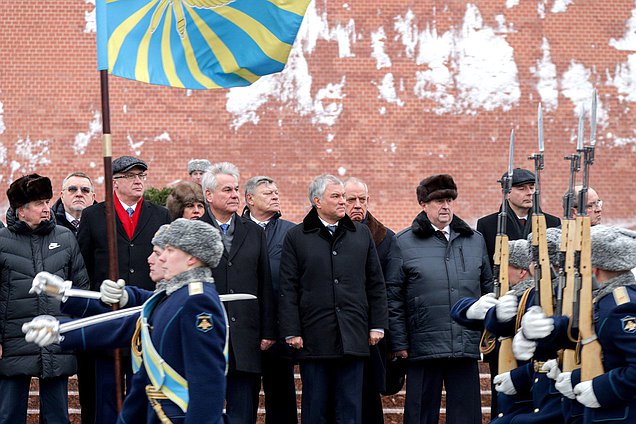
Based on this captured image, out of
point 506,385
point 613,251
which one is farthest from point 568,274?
point 506,385

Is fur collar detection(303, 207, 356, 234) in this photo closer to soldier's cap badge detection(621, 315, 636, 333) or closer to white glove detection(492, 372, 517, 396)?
white glove detection(492, 372, 517, 396)

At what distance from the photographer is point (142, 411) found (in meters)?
5.01

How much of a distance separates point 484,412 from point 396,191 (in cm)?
781

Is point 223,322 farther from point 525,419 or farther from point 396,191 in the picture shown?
point 396,191

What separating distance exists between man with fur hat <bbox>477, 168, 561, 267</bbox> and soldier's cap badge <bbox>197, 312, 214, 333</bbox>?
413cm

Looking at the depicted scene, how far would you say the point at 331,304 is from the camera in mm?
7473

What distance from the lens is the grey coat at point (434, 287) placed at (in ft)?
25.6

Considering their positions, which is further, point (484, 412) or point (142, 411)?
point (484, 412)

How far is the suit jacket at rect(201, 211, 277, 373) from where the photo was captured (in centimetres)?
726

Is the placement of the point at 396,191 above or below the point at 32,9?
below

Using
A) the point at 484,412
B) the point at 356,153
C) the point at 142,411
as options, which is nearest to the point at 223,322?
the point at 142,411

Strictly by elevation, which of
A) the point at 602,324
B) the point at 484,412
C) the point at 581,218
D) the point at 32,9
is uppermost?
the point at 32,9

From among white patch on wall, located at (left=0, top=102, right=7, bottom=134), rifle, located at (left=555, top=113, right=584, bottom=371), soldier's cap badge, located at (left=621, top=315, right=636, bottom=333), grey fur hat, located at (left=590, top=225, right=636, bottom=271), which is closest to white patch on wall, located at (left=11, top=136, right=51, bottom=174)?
white patch on wall, located at (left=0, top=102, right=7, bottom=134)

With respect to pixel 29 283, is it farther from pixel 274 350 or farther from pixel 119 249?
pixel 274 350
